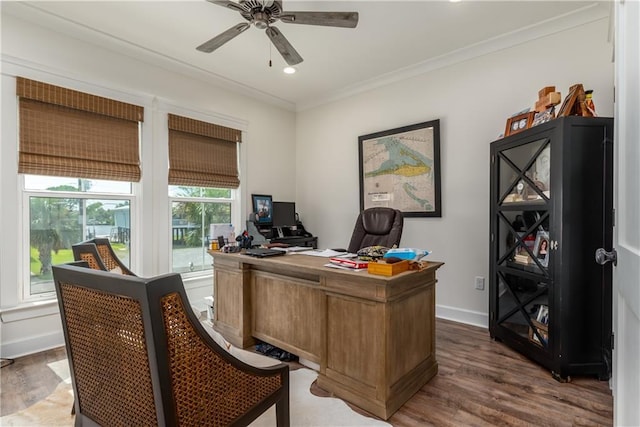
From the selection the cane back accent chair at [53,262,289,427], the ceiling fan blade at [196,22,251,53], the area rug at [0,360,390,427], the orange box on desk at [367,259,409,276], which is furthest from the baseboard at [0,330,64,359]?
the orange box on desk at [367,259,409,276]

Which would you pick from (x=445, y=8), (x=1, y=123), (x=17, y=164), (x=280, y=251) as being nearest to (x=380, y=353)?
(x=280, y=251)

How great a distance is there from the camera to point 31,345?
2.69m

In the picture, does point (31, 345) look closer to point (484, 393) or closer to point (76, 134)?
point (76, 134)

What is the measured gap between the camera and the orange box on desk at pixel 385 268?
1759 mm

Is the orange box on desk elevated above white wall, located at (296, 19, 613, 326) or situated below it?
below

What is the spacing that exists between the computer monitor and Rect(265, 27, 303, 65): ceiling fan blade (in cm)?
223

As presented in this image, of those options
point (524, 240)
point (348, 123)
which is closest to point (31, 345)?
point (348, 123)

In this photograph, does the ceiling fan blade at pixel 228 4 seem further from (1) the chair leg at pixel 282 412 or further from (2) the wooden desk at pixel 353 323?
(1) the chair leg at pixel 282 412

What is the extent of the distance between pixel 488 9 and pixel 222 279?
3.23m

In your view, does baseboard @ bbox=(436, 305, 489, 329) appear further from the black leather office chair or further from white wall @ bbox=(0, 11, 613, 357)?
the black leather office chair

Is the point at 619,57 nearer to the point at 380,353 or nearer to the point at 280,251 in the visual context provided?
the point at 380,353

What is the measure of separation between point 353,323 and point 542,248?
1632mm

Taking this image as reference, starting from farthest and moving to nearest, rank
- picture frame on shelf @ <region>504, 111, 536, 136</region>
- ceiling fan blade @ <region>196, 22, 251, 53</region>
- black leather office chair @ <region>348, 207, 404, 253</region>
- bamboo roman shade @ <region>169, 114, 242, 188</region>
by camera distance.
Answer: bamboo roman shade @ <region>169, 114, 242, 188</region>, black leather office chair @ <region>348, 207, 404, 253</region>, picture frame on shelf @ <region>504, 111, 536, 136</region>, ceiling fan blade @ <region>196, 22, 251, 53</region>

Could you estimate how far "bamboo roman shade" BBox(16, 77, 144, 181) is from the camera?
270 cm
